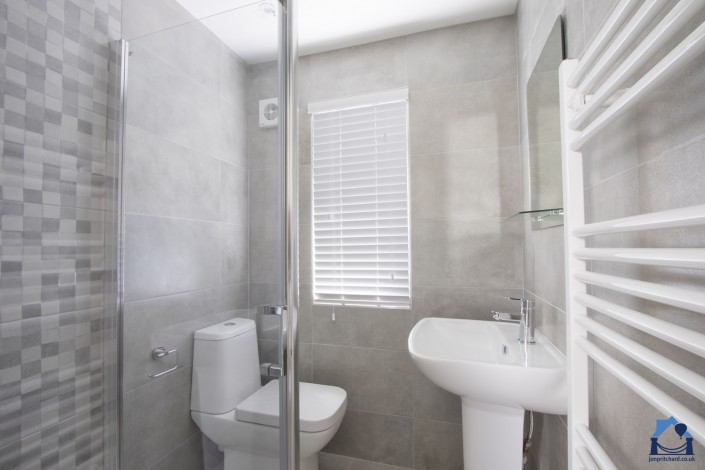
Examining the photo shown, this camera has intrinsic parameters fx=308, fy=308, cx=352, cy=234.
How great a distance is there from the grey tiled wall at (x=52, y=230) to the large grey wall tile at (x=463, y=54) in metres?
1.60

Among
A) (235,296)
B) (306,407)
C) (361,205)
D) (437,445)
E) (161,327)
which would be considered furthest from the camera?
(361,205)

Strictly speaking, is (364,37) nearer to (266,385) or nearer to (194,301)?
(194,301)

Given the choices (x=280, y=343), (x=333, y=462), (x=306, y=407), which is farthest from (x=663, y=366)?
(x=333, y=462)

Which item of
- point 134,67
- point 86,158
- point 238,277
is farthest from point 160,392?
point 134,67

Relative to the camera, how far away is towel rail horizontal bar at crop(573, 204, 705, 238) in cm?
36

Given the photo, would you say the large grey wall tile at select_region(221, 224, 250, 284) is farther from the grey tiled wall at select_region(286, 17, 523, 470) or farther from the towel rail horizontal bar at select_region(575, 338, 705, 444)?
the grey tiled wall at select_region(286, 17, 523, 470)

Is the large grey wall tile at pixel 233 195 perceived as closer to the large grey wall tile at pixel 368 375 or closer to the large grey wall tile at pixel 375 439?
the large grey wall tile at pixel 368 375

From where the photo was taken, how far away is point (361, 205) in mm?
1945

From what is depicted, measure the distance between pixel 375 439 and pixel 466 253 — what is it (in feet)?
3.97

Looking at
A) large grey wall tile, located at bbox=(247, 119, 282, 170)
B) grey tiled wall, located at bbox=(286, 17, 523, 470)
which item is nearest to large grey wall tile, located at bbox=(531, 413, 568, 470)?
grey tiled wall, located at bbox=(286, 17, 523, 470)

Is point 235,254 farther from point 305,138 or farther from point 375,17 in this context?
point 375,17

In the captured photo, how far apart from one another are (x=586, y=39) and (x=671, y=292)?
779 millimetres

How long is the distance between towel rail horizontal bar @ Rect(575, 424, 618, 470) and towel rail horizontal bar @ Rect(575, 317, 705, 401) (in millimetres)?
234

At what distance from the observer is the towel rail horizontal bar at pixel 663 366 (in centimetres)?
36
